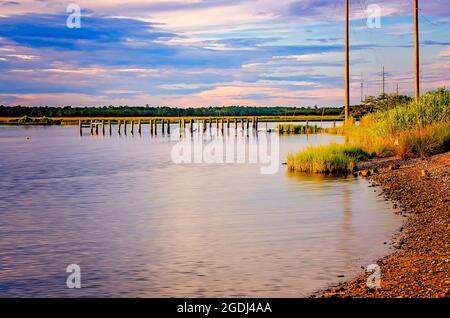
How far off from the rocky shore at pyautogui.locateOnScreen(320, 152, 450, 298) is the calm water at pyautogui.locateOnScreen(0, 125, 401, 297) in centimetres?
59

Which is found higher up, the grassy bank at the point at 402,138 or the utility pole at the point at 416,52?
the utility pole at the point at 416,52

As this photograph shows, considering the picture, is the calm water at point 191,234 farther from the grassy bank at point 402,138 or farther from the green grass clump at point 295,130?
the green grass clump at point 295,130

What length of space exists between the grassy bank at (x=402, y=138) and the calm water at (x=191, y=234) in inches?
56.7

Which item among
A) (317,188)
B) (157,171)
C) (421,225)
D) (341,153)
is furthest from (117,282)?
(157,171)

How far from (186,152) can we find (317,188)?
28.5 m

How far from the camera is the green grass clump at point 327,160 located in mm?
29422

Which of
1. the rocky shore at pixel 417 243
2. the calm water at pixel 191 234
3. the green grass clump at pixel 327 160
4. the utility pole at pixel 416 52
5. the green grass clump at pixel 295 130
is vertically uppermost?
the utility pole at pixel 416 52

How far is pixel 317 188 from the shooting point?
24797mm

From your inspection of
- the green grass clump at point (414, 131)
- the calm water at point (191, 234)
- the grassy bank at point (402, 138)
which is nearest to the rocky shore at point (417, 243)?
the calm water at point (191, 234)

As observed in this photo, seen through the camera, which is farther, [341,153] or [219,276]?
[341,153]

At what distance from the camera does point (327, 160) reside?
29562mm

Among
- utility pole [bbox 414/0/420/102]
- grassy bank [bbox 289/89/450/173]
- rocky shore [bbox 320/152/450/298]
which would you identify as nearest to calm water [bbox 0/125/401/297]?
rocky shore [bbox 320/152/450/298]

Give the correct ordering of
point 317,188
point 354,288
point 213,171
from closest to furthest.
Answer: point 354,288 < point 317,188 < point 213,171
